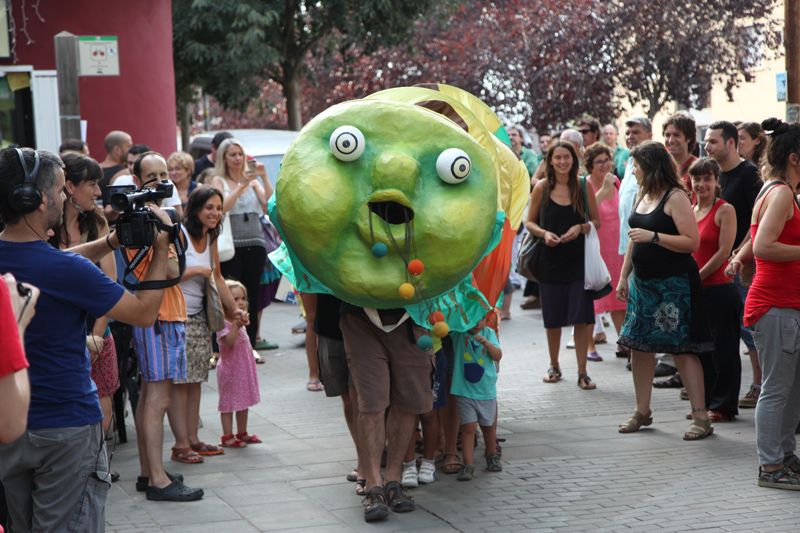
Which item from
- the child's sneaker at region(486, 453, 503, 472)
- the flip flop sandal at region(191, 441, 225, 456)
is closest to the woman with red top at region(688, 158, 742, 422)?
the child's sneaker at region(486, 453, 503, 472)

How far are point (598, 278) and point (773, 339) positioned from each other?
123 inches

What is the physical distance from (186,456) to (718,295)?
3.74 meters

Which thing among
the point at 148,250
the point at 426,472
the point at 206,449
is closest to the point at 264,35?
the point at 206,449

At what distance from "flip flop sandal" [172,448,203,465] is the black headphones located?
3.38 metres

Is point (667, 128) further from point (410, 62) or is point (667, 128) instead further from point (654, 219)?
point (410, 62)

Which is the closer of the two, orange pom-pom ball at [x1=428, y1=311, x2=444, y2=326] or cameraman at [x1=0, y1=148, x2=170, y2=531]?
cameraman at [x1=0, y1=148, x2=170, y2=531]

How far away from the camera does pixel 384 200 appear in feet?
19.2

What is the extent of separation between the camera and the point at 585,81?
19688 mm

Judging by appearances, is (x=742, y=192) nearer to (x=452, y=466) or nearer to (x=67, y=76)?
(x=452, y=466)

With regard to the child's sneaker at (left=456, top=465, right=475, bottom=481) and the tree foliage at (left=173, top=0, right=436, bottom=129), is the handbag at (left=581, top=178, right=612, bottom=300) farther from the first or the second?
the tree foliage at (left=173, top=0, right=436, bottom=129)

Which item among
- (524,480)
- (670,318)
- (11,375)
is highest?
(11,375)

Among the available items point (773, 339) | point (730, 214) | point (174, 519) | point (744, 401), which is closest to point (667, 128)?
point (730, 214)

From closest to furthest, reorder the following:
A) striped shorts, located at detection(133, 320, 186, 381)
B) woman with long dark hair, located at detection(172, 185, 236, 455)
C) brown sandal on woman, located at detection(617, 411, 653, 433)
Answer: striped shorts, located at detection(133, 320, 186, 381), woman with long dark hair, located at detection(172, 185, 236, 455), brown sandal on woman, located at detection(617, 411, 653, 433)

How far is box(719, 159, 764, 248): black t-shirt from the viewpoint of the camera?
8.53 metres
